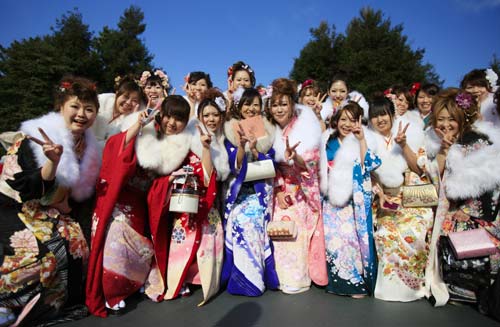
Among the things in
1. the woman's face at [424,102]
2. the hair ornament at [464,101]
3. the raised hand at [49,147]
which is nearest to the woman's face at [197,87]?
the raised hand at [49,147]

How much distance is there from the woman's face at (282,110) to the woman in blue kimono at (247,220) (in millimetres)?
212

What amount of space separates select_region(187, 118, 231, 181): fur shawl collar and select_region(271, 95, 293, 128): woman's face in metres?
0.80

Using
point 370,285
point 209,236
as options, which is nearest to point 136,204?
point 209,236

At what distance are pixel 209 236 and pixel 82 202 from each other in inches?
54.5

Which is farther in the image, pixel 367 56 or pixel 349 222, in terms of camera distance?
pixel 367 56

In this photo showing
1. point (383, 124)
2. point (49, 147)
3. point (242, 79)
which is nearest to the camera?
point (49, 147)

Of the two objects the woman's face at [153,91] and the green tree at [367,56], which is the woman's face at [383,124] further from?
the green tree at [367,56]

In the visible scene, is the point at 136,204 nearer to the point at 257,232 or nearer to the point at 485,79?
the point at 257,232

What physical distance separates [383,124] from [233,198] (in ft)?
6.34

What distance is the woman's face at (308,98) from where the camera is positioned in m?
4.86

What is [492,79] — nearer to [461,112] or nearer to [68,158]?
[461,112]

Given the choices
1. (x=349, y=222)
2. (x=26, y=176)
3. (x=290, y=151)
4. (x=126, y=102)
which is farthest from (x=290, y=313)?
(x=126, y=102)

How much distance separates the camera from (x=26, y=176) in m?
2.85

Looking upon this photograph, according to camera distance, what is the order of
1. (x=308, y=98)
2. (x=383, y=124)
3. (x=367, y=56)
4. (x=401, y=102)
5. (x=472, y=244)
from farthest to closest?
(x=367, y=56)
(x=401, y=102)
(x=308, y=98)
(x=383, y=124)
(x=472, y=244)
